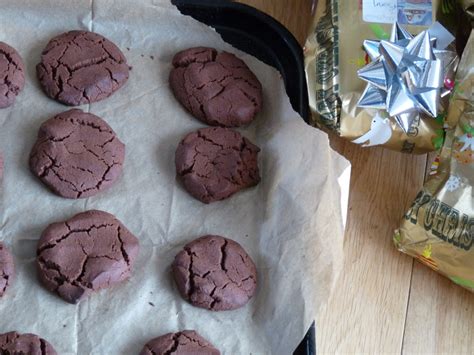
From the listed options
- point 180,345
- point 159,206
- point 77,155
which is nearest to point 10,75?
point 77,155

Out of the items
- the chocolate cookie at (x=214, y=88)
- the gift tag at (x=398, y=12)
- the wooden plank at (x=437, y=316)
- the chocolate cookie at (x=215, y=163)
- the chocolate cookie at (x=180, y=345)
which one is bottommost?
the wooden plank at (x=437, y=316)

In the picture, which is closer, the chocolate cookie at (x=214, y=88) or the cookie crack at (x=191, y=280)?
the cookie crack at (x=191, y=280)

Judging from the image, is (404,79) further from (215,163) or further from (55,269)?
(55,269)

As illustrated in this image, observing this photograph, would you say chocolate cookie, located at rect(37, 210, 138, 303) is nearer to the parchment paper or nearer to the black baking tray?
the parchment paper

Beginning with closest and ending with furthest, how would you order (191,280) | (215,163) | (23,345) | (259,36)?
(23,345), (191,280), (215,163), (259,36)

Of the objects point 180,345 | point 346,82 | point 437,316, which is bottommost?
point 437,316

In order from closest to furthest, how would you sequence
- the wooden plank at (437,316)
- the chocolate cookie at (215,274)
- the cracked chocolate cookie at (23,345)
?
the cracked chocolate cookie at (23,345) → the chocolate cookie at (215,274) → the wooden plank at (437,316)

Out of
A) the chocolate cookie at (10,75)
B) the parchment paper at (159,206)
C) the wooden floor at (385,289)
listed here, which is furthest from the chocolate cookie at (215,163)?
the chocolate cookie at (10,75)

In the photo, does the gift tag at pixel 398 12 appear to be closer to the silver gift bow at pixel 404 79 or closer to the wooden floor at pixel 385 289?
the silver gift bow at pixel 404 79

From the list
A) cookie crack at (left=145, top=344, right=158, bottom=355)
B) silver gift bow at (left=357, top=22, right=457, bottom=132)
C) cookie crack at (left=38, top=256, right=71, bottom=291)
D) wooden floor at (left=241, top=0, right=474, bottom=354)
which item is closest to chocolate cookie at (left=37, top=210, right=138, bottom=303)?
cookie crack at (left=38, top=256, right=71, bottom=291)
